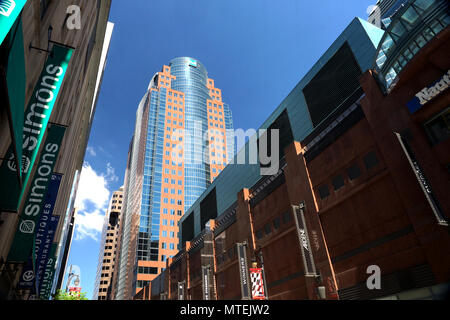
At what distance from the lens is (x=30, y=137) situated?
7859 mm

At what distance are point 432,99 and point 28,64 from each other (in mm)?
19366

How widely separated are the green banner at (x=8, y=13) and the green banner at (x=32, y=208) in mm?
7936

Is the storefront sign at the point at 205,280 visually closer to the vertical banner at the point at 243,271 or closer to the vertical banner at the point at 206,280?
the vertical banner at the point at 206,280

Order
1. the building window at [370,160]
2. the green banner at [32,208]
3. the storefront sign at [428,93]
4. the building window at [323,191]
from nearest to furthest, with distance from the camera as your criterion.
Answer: the green banner at [32,208] → the storefront sign at [428,93] → the building window at [370,160] → the building window at [323,191]

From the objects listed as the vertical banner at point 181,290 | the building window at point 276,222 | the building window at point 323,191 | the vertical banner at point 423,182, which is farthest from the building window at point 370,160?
the vertical banner at point 181,290

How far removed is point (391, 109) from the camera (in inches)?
688

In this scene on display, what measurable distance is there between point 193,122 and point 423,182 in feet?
361

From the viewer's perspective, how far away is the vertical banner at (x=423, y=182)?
13531 millimetres

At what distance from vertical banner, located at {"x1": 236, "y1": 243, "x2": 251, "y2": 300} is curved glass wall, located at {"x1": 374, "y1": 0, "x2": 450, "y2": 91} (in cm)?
2153

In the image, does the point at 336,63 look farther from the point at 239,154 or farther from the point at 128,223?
the point at 128,223

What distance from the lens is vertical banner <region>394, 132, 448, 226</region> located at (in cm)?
1353

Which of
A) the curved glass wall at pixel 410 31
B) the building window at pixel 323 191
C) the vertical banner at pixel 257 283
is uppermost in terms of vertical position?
the curved glass wall at pixel 410 31

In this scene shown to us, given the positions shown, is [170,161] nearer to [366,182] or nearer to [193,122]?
[193,122]
